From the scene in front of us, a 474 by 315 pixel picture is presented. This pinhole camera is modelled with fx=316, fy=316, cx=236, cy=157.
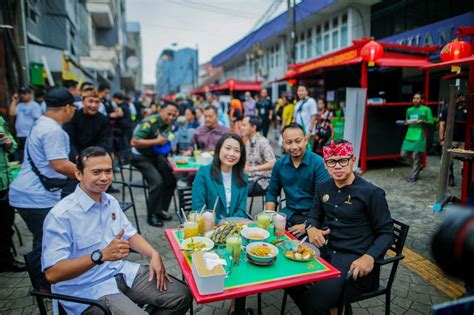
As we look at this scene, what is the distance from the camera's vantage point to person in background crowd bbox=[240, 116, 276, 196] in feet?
15.3

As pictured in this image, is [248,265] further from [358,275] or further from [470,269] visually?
[470,269]

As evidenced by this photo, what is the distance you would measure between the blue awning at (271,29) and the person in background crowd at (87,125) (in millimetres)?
13439

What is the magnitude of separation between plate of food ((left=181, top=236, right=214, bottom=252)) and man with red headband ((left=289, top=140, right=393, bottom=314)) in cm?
76

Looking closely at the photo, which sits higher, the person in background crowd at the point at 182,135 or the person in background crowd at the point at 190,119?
the person in background crowd at the point at 190,119

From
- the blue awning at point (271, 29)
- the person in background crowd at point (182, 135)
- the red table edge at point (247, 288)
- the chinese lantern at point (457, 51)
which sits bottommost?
the red table edge at point (247, 288)

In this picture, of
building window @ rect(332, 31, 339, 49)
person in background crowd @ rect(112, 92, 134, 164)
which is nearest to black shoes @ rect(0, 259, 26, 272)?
person in background crowd @ rect(112, 92, 134, 164)

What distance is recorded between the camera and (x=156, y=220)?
513 cm

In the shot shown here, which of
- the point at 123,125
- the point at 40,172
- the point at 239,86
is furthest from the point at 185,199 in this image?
the point at 239,86

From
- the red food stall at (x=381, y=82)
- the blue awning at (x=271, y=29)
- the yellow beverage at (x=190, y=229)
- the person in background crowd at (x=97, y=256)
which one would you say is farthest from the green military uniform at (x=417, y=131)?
the blue awning at (x=271, y=29)

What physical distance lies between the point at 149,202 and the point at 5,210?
1966mm

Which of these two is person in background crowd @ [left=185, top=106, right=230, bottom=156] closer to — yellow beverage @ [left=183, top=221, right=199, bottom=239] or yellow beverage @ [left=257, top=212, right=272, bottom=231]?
A: yellow beverage @ [left=257, top=212, right=272, bottom=231]

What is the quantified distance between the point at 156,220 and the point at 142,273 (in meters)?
2.79

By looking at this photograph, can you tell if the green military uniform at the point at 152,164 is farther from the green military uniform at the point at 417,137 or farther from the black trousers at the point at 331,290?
the green military uniform at the point at 417,137

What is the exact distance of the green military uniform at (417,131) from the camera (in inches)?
278
